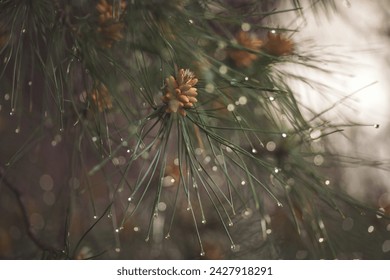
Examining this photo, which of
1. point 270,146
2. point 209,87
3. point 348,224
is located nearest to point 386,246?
point 348,224

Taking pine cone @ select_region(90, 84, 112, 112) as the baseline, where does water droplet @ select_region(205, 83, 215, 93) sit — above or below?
above

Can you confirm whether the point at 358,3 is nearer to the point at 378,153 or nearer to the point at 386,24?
the point at 386,24

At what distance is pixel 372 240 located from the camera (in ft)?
2.04

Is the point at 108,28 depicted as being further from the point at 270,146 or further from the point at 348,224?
the point at 348,224

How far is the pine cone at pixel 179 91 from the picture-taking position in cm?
35

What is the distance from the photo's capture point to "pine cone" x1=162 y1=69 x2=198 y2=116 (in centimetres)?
35

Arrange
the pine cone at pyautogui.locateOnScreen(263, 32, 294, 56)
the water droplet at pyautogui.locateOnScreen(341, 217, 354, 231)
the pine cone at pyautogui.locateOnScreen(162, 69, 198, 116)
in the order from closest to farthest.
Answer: the pine cone at pyautogui.locateOnScreen(162, 69, 198, 116), the pine cone at pyautogui.locateOnScreen(263, 32, 294, 56), the water droplet at pyautogui.locateOnScreen(341, 217, 354, 231)

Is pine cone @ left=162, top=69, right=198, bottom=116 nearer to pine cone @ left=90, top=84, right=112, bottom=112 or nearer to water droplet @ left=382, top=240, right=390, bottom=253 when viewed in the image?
pine cone @ left=90, top=84, right=112, bottom=112

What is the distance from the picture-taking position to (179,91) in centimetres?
35

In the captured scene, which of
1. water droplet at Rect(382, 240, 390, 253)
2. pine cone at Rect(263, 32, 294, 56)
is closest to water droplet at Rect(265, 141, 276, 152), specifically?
pine cone at Rect(263, 32, 294, 56)

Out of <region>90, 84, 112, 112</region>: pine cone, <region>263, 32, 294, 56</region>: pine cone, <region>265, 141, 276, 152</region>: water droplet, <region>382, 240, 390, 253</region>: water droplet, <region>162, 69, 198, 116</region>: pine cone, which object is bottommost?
<region>382, 240, 390, 253</region>: water droplet

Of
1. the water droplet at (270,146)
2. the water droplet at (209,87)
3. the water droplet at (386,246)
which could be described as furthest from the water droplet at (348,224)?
the water droplet at (209,87)

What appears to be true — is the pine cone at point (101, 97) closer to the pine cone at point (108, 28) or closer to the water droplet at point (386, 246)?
the pine cone at point (108, 28)
